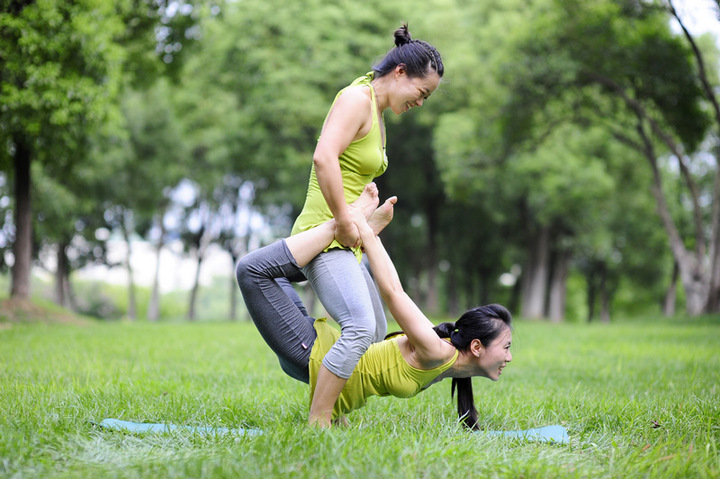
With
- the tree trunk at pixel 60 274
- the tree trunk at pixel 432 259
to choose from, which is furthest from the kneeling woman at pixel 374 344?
the tree trunk at pixel 60 274

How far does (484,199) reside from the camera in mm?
22391

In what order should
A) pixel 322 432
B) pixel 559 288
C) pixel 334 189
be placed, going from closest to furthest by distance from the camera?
pixel 322 432
pixel 334 189
pixel 559 288

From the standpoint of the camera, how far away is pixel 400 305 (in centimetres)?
314

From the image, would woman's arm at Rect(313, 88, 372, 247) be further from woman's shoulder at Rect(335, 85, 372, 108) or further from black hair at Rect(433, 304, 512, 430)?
black hair at Rect(433, 304, 512, 430)

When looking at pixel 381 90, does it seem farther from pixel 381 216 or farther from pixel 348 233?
pixel 348 233

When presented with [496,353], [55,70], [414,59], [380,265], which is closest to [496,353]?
[496,353]

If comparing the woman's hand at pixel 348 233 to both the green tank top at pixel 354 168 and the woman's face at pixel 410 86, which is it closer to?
the green tank top at pixel 354 168

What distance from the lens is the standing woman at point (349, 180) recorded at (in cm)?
312

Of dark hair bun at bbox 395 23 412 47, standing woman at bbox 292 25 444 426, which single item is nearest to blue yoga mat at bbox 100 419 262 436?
standing woman at bbox 292 25 444 426

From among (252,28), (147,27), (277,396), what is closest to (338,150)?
(277,396)

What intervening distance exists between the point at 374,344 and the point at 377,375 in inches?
8.0

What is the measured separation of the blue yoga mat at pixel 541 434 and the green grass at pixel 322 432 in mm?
72

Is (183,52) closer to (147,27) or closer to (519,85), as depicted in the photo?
(147,27)

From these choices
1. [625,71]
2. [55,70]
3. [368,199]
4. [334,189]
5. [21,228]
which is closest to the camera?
[334,189]
